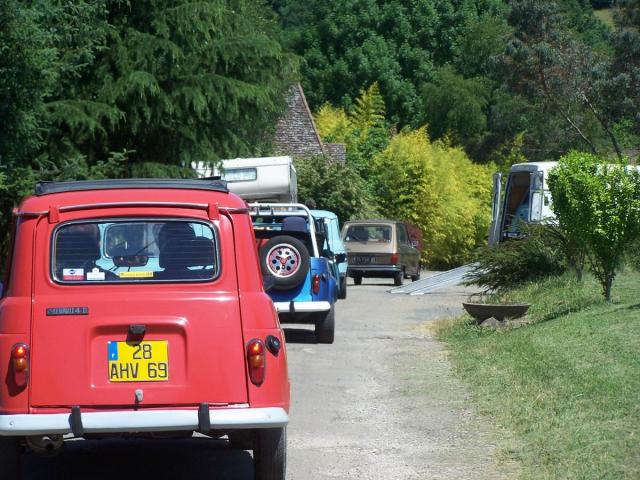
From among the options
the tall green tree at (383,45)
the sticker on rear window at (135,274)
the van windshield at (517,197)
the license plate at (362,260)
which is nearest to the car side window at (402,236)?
the license plate at (362,260)

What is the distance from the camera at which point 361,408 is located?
10789mm

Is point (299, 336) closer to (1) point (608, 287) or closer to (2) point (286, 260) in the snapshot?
(2) point (286, 260)

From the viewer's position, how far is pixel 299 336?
16969 mm

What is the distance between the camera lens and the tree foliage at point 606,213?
16.1 m

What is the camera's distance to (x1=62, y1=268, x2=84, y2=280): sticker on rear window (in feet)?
22.9

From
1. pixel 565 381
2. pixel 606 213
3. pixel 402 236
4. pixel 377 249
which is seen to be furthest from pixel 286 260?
pixel 402 236

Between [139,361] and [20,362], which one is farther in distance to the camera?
[139,361]

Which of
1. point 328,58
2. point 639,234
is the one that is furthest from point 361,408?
point 328,58

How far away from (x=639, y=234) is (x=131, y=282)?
10.6 metres

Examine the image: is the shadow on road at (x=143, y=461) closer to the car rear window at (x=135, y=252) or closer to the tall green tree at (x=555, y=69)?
the car rear window at (x=135, y=252)

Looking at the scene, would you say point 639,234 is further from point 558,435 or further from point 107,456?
point 107,456

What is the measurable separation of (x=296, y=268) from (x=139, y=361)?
8.26 m

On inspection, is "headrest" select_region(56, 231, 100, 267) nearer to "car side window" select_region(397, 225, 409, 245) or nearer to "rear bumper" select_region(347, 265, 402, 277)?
"rear bumper" select_region(347, 265, 402, 277)

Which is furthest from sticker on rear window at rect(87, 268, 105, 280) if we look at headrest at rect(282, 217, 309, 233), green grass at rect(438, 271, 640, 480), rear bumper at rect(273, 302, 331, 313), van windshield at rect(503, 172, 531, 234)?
van windshield at rect(503, 172, 531, 234)
